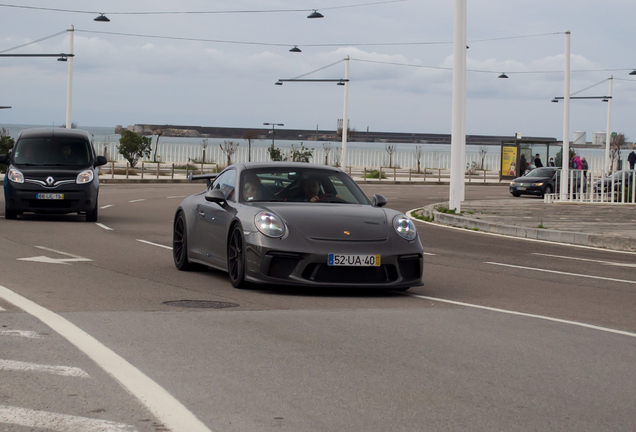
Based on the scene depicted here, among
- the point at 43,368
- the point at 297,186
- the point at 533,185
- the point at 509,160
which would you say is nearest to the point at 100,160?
the point at 297,186

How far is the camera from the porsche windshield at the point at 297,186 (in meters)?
9.90

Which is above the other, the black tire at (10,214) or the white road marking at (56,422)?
the black tire at (10,214)

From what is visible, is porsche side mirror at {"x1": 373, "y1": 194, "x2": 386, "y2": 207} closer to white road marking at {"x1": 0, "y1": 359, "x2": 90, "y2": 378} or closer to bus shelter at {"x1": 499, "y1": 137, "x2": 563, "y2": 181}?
white road marking at {"x1": 0, "y1": 359, "x2": 90, "y2": 378}

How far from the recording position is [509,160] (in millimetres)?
52469

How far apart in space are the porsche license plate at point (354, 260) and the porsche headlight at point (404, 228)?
19.7 inches

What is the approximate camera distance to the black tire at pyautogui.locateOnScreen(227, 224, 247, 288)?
9148 millimetres

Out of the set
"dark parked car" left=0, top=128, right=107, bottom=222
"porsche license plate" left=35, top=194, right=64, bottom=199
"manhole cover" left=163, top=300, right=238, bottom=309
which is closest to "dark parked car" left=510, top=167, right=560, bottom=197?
"dark parked car" left=0, top=128, right=107, bottom=222

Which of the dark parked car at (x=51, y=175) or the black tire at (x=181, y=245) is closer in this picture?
the black tire at (x=181, y=245)

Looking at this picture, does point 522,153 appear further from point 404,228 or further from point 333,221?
point 333,221

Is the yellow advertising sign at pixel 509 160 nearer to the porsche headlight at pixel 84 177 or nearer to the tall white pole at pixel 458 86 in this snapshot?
the tall white pole at pixel 458 86

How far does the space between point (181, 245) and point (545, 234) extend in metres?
9.34

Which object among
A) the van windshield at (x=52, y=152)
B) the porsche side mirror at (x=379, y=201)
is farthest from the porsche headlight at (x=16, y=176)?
the porsche side mirror at (x=379, y=201)

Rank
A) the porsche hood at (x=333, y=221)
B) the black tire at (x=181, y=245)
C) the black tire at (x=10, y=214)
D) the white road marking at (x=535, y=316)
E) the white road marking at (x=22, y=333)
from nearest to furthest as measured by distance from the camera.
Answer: the white road marking at (x=22, y=333)
the white road marking at (x=535, y=316)
the porsche hood at (x=333, y=221)
the black tire at (x=181, y=245)
the black tire at (x=10, y=214)

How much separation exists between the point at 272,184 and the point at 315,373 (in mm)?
4643
